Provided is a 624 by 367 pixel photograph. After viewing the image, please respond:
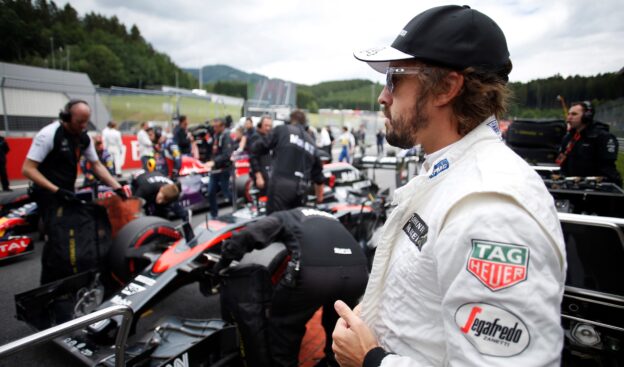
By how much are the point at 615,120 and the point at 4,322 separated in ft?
21.2

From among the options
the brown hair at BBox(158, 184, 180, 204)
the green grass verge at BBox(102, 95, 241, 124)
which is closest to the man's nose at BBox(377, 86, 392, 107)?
the brown hair at BBox(158, 184, 180, 204)

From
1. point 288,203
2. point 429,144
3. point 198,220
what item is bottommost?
point 198,220

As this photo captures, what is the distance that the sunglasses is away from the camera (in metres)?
0.92

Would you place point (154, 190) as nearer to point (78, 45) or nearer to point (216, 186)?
point (216, 186)

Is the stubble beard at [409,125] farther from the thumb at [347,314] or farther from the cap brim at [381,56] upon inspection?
the thumb at [347,314]

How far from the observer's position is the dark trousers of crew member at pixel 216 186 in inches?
255

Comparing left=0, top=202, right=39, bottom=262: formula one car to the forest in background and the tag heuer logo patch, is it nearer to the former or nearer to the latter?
the forest in background

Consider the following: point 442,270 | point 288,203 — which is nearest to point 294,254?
point 442,270

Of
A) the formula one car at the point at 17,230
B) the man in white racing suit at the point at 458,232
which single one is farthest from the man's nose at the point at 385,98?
the formula one car at the point at 17,230

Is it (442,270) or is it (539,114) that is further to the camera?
(539,114)

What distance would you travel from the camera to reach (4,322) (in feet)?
9.80

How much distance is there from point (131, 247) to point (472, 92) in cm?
317

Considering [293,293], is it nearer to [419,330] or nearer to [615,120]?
[419,330]

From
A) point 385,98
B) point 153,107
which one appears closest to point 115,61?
point 153,107
